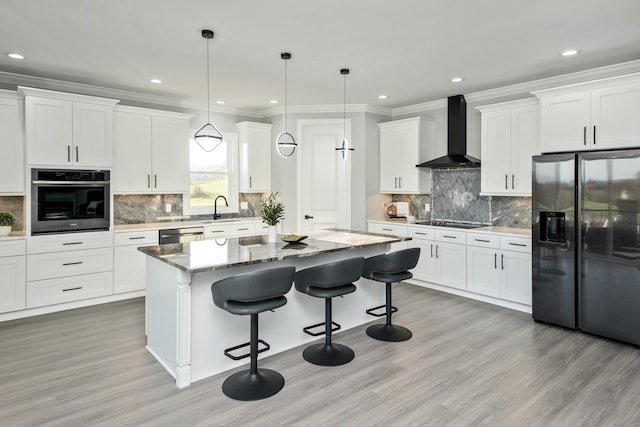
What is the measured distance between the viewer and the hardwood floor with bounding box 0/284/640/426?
2605mm

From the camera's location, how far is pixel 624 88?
387cm

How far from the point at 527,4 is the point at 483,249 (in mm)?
2968

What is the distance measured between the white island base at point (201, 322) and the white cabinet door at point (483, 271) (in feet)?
7.55

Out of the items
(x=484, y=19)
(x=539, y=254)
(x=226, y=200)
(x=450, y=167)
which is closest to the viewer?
(x=484, y=19)

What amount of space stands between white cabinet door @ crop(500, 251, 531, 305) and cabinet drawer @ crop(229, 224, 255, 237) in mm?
3555

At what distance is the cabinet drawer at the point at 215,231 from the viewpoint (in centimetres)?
581

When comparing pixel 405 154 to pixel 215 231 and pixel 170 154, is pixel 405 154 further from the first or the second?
pixel 170 154

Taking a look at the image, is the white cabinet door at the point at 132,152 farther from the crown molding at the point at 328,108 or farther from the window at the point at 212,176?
the crown molding at the point at 328,108

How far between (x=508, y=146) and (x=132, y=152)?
487 cm

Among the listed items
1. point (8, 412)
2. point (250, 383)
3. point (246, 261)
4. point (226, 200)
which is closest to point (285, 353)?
point (250, 383)

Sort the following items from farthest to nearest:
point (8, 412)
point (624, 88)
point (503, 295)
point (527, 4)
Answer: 1. point (503, 295)
2. point (624, 88)
3. point (527, 4)
4. point (8, 412)

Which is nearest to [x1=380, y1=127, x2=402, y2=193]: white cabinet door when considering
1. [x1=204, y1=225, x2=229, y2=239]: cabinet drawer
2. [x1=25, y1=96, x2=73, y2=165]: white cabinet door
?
[x1=204, y1=225, x2=229, y2=239]: cabinet drawer

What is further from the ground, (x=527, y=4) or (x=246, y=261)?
(x=527, y=4)

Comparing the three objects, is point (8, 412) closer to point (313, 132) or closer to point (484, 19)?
point (484, 19)
